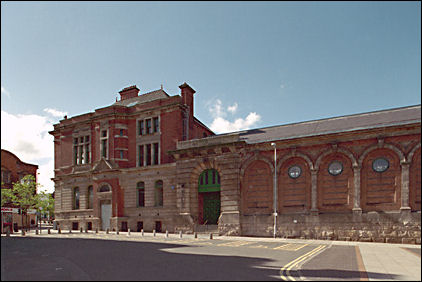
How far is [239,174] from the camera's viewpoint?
29109mm

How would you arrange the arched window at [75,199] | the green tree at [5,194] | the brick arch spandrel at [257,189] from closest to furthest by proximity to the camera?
the green tree at [5,194] < the brick arch spandrel at [257,189] < the arched window at [75,199]

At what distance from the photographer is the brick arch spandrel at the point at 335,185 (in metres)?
24.8

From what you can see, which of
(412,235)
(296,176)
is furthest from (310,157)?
(412,235)

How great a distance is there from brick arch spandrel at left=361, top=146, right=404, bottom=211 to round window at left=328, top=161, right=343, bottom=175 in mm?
1740

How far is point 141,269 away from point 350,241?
63.4 ft

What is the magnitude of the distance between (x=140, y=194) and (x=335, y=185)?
75.5ft

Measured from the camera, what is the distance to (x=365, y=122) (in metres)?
25.0

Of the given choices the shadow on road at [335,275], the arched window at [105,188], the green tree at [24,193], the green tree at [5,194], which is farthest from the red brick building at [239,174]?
the green tree at [5,194]

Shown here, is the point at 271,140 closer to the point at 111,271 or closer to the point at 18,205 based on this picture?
the point at 111,271

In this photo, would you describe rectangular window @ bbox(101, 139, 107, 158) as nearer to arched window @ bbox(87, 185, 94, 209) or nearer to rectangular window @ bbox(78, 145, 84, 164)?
rectangular window @ bbox(78, 145, 84, 164)

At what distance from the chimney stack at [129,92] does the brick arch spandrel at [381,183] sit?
109 ft

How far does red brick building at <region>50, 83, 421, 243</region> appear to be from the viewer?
918 inches

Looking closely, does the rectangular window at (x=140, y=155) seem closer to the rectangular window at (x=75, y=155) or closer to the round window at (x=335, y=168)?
the rectangular window at (x=75, y=155)

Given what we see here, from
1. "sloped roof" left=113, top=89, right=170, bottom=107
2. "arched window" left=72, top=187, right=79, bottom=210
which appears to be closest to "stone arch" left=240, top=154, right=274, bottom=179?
"sloped roof" left=113, top=89, right=170, bottom=107
